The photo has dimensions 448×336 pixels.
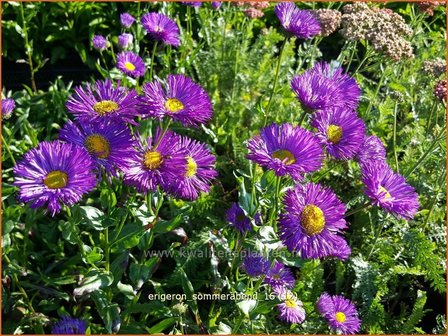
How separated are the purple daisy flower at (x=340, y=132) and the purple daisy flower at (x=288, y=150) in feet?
0.25

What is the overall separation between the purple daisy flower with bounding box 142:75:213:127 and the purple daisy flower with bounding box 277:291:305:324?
563mm

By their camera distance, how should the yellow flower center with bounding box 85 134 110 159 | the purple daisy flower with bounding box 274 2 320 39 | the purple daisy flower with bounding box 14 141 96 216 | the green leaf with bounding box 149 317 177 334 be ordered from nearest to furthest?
1. the purple daisy flower with bounding box 14 141 96 216
2. the yellow flower center with bounding box 85 134 110 159
3. the green leaf with bounding box 149 317 177 334
4. the purple daisy flower with bounding box 274 2 320 39

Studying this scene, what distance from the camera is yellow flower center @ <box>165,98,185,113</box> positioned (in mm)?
1205

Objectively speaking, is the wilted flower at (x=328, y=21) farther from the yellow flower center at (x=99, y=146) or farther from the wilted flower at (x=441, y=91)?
the yellow flower center at (x=99, y=146)

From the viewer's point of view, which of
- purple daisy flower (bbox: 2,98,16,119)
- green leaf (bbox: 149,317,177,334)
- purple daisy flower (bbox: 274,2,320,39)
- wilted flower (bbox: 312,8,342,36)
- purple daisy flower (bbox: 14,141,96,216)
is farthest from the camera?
wilted flower (bbox: 312,8,342,36)

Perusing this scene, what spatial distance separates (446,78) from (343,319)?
77 cm

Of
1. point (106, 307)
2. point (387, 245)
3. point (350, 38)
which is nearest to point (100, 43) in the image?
point (350, 38)

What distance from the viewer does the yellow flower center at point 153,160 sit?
46.3 inches

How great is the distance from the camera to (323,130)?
1.28m

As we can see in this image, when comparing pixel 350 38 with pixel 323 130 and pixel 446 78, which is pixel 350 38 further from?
pixel 323 130

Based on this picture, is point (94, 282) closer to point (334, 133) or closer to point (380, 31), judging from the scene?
point (334, 133)

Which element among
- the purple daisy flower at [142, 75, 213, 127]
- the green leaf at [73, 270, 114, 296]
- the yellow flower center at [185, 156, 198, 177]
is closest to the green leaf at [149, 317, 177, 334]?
the green leaf at [73, 270, 114, 296]

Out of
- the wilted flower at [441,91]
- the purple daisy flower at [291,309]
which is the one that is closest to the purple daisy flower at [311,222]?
the purple daisy flower at [291,309]

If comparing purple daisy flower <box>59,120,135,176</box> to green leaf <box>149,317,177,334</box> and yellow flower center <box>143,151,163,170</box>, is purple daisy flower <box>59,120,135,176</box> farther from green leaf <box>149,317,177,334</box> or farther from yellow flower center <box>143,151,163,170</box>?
green leaf <box>149,317,177,334</box>
